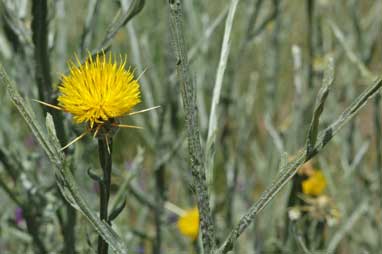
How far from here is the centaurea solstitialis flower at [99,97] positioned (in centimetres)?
60

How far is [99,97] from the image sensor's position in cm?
60

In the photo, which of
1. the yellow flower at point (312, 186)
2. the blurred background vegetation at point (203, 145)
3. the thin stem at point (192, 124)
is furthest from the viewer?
the yellow flower at point (312, 186)

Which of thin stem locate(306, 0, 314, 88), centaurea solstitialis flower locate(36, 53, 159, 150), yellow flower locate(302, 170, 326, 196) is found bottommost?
centaurea solstitialis flower locate(36, 53, 159, 150)

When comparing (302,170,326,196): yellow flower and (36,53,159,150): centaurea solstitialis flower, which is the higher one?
(302,170,326,196): yellow flower

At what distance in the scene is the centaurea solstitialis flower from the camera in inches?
23.7

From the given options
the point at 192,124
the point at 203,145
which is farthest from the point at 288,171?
the point at 203,145

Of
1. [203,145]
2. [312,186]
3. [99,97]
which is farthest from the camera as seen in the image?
[203,145]

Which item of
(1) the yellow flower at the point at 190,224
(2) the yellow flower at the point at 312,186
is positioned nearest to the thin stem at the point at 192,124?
(2) the yellow flower at the point at 312,186

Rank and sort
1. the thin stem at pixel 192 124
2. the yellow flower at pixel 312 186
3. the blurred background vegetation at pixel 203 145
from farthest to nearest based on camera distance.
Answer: the yellow flower at pixel 312 186 → the blurred background vegetation at pixel 203 145 → the thin stem at pixel 192 124

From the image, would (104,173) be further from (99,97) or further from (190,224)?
(190,224)

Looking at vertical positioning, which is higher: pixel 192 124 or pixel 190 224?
pixel 190 224

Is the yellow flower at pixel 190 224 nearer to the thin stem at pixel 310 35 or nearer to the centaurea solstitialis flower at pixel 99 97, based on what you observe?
the thin stem at pixel 310 35

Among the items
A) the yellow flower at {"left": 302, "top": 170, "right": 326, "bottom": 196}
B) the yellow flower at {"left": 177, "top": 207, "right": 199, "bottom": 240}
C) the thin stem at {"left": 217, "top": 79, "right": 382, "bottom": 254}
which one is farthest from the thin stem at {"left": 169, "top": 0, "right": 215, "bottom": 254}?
the yellow flower at {"left": 177, "top": 207, "right": 199, "bottom": 240}

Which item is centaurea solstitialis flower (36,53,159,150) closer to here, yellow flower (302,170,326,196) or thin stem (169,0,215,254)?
thin stem (169,0,215,254)
